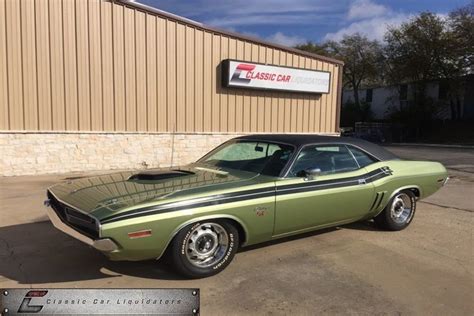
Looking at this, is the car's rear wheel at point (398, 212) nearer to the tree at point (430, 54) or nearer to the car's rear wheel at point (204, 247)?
the car's rear wheel at point (204, 247)

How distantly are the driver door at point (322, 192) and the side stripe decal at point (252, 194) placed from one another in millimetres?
11

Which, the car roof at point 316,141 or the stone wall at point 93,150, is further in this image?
the stone wall at point 93,150

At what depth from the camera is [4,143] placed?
10992mm

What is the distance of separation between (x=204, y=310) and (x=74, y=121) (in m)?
9.68

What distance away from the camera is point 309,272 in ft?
14.2

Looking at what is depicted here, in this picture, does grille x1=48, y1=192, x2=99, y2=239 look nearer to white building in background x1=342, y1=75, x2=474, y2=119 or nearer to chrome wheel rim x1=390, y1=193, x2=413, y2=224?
chrome wheel rim x1=390, y1=193, x2=413, y2=224

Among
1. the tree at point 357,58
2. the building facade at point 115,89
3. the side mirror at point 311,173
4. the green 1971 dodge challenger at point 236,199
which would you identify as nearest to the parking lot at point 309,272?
the green 1971 dodge challenger at point 236,199

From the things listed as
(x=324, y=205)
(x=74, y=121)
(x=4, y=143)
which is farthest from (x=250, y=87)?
(x=324, y=205)

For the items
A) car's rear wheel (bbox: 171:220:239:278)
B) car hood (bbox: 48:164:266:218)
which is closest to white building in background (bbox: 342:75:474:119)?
car hood (bbox: 48:164:266:218)

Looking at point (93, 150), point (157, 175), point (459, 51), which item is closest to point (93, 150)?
point (93, 150)

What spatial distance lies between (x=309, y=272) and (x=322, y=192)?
0.98m

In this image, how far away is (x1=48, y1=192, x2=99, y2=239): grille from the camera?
3.66m

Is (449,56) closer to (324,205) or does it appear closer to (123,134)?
(123,134)

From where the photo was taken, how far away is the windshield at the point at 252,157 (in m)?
4.84
